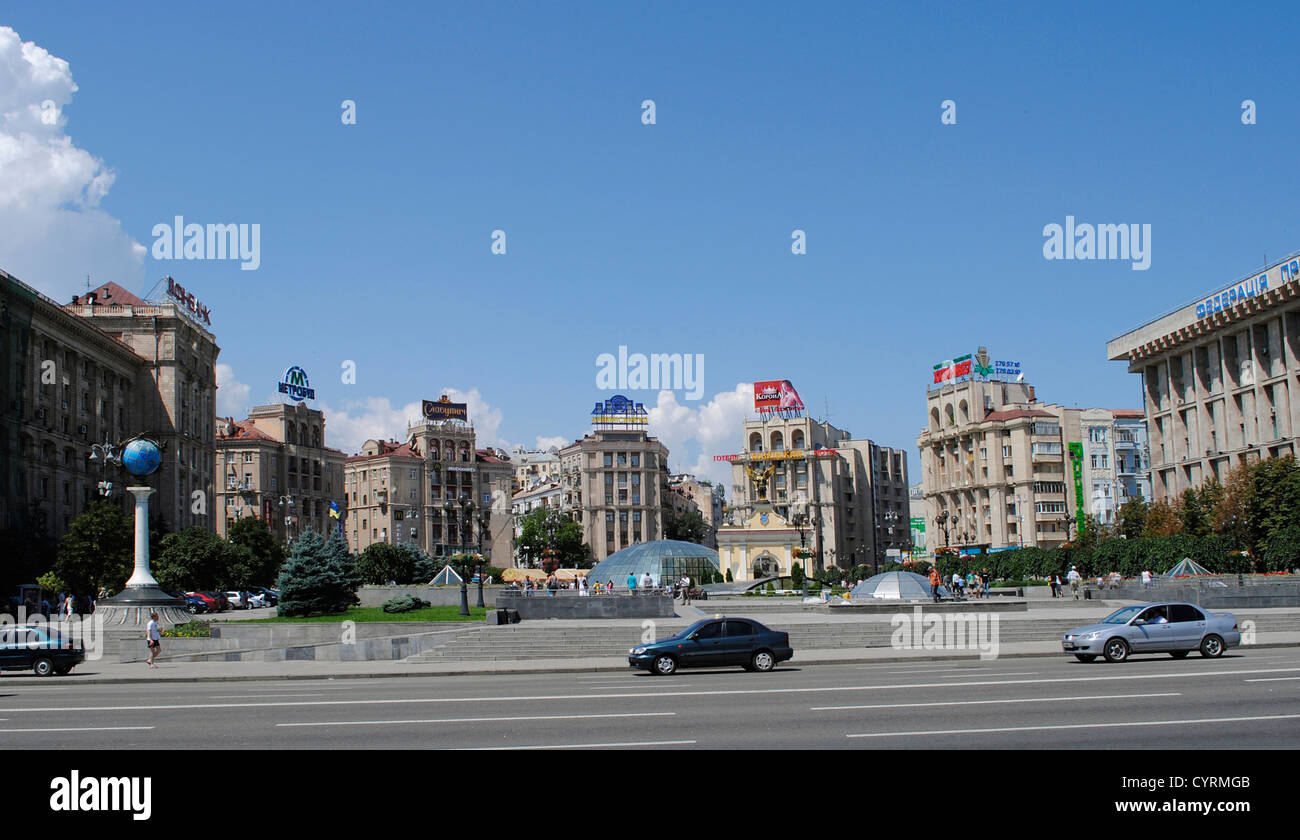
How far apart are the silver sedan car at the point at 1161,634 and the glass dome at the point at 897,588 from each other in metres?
20.2

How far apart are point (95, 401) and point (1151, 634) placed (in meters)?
75.2

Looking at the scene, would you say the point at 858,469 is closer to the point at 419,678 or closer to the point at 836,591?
the point at 836,591

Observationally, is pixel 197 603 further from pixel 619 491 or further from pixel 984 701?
pixel 619 491

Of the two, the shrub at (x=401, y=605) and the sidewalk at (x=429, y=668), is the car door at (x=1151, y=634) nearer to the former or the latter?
the sidewalk at (x=429, y=668)

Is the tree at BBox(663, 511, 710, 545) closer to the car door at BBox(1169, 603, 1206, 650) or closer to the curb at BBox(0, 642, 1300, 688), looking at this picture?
the curb at BBox(0, 642, 1300, 688)

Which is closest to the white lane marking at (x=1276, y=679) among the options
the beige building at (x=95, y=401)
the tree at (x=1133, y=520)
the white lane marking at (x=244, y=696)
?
the white lane marking at (x=244, y=696)

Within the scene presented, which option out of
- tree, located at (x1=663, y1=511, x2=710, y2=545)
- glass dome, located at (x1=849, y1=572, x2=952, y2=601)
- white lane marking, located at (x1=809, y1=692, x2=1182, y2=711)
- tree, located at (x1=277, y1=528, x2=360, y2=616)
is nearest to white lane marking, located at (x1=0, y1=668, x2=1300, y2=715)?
white lane marking, located at (x1=809, y1=692, x2=1182, y2=711)

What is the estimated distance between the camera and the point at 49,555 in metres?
61.8

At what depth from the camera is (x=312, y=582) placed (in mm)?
46188

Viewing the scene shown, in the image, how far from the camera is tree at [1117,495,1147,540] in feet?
269

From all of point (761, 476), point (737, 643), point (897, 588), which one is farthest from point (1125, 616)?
point (761, 476)

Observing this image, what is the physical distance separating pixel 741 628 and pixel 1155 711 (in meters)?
10.5

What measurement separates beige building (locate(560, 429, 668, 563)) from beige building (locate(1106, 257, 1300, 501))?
186ft
